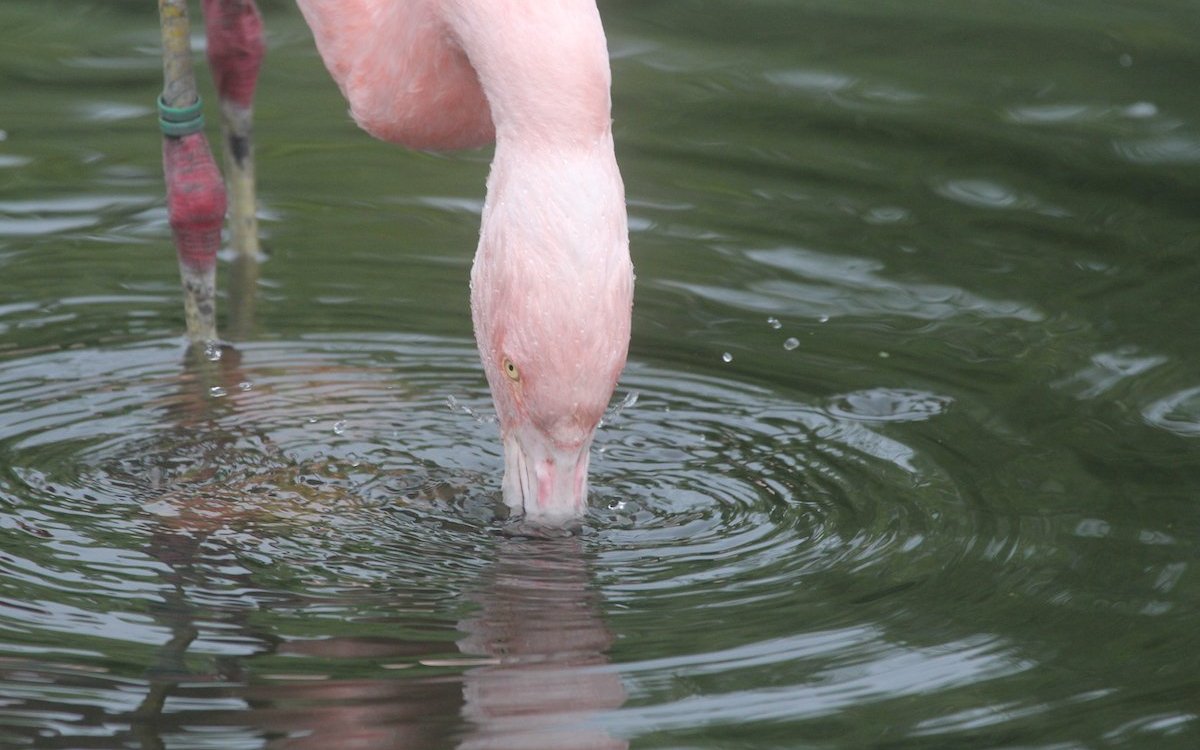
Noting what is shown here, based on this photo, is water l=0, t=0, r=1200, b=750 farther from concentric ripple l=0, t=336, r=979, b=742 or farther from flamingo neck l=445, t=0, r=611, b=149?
flamingo neck l=445, t=0, r=611, b=149

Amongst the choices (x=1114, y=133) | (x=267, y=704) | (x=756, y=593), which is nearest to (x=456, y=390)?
(x=756, y=593)

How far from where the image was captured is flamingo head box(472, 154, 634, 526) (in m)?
4.66

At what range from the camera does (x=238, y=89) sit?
764 cm

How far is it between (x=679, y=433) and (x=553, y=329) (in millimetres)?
1472

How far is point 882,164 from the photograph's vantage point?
28.7 ft

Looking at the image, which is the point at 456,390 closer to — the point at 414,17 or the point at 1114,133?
the point at 414,17

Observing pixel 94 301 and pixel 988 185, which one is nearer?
pixel 94 301

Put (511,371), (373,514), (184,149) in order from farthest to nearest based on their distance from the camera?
(184,149) < (373,514) < (511,371)

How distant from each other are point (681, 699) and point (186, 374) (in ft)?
9.09

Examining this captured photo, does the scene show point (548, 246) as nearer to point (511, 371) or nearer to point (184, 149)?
point (511, 371)

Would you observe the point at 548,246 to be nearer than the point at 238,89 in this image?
Yes

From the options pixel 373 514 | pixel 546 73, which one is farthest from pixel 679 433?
pixel 546 73

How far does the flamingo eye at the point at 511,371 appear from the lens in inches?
194

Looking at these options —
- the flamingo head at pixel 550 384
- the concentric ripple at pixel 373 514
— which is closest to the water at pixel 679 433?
the concentric ripple at pixel 373 514
